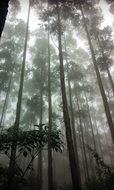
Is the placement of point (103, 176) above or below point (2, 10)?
below

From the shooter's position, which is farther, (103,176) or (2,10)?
(103,176)

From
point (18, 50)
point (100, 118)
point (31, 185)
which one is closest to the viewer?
point (31, 185)

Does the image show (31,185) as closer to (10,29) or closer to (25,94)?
(25,94)

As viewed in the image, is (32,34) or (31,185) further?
(32,34)

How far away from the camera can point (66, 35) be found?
2047 centimetres

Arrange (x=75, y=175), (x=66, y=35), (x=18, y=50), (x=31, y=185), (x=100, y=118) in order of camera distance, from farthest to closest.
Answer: (x=100, y=118) < (x=18, y=50) < (x=66, y=35) < (x=31, y=185) < (x=75, y=175)

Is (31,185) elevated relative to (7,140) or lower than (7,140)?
lower

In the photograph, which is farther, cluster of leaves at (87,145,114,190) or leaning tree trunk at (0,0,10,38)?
cluster of leaves at (87,145,114,190)

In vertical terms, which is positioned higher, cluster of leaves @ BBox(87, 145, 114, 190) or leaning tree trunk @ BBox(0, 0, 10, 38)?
leaning tree trunk @ BBox(0, 0, 10, 38)

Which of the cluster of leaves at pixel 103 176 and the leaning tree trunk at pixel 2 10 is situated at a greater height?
the leaning tree trunk at pixel 2 10

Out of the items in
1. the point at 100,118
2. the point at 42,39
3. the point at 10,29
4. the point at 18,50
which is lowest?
the point at 100,118

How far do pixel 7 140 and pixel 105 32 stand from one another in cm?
1398

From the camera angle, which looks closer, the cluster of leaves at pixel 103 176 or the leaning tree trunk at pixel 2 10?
the leaning tree trunk at pixel 2 10

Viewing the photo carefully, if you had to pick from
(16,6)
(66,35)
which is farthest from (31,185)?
(16,6)
